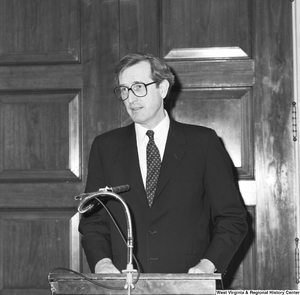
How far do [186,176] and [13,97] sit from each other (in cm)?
128

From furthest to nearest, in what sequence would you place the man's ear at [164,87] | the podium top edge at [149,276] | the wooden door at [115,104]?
the wooden door at [115,104], the man's ear at [164,87], the podium top edge at [149,276]

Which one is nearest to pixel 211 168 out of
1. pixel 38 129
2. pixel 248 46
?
pixel 248 46

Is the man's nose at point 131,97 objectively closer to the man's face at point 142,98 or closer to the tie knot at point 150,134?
the man's face at point 142,98

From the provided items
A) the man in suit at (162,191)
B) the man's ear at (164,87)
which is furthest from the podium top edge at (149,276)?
the man's ear at (164,87)

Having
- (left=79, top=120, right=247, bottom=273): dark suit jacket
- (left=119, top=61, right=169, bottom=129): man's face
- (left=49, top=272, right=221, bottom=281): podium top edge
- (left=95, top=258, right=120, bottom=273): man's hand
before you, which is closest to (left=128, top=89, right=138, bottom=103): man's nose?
(left=119, top=61, right=169, bottom=129): man's face

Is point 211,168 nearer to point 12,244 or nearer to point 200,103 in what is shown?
point 200,103

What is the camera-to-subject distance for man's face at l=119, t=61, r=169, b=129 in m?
2.29

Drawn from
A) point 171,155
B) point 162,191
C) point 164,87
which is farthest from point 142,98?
point 162,191

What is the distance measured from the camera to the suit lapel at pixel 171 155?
2.29 m

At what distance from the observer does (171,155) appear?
234cm

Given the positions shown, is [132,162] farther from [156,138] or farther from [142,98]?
[142,98]

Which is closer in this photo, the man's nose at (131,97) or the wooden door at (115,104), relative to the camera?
the man's nose at (131,97)

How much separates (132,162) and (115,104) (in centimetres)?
75

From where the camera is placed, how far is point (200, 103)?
300 centimetres
